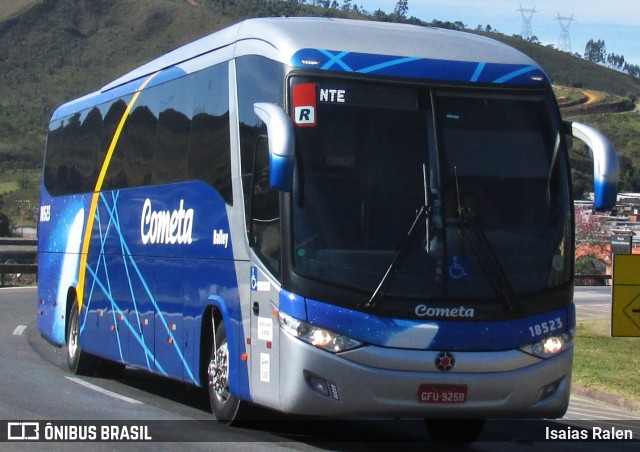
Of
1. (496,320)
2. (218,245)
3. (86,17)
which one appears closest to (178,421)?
(218,245)

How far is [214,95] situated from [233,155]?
1.10m

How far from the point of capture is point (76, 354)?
1641cm

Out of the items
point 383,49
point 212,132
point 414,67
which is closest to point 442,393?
point 414,67

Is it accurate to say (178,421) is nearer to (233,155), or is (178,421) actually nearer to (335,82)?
(233,155)

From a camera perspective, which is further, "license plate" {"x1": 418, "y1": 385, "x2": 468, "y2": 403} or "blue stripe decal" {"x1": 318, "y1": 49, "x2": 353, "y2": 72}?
"blue stripe decal" {"x1": 318, "y1": 49, "x2": 353, "y2": 72}

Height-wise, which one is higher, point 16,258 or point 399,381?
point 399,381

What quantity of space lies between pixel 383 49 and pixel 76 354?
8.26 m

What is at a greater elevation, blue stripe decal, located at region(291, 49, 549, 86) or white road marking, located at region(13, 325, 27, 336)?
blue stripe decal, located at region(291, 49, 549, 86)

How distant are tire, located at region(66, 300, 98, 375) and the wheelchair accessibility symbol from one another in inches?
324

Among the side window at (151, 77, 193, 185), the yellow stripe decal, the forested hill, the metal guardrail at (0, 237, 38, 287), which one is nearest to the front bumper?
the side window at (151, 77, 193, 185)

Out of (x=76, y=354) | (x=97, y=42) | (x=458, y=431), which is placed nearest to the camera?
(x=458, y=431)

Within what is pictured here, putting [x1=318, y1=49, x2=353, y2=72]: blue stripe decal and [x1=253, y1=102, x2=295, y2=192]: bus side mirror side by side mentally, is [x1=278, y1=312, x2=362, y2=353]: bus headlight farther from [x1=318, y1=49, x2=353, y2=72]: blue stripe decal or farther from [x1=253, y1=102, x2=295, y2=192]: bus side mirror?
[x1=318, y1=49, x2=353, y2=72]: blue stripe decal

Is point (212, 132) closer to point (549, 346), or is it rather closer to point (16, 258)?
point (549, 346)

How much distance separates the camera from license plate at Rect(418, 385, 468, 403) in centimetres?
917
